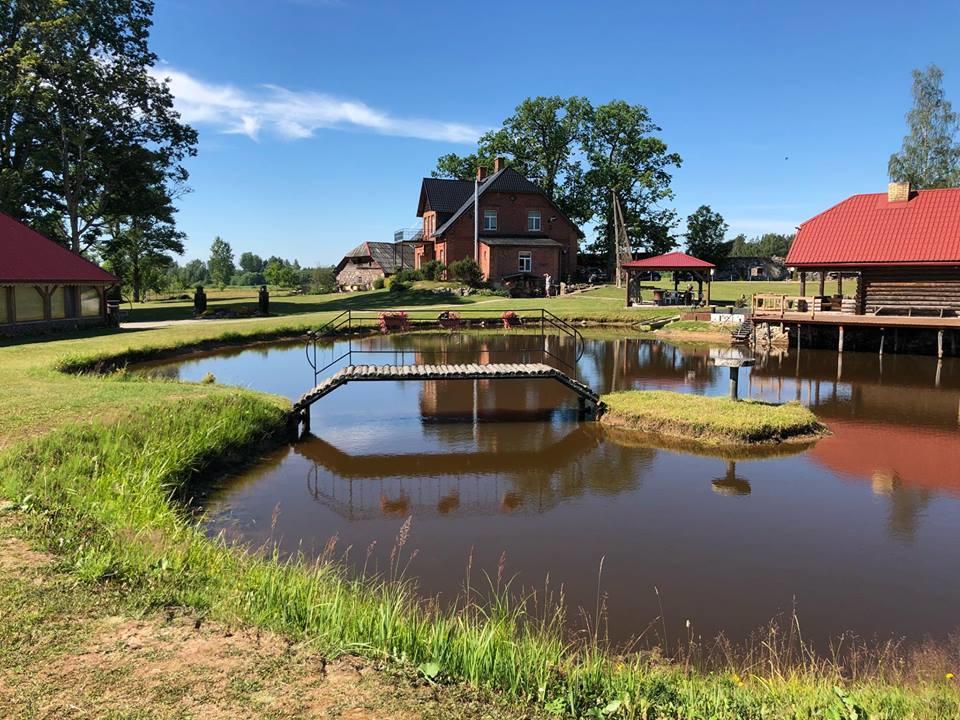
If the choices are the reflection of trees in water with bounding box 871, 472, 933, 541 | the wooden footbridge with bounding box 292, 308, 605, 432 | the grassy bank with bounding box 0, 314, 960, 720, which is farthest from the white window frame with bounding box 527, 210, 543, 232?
the grassy bank with bounding box 0, 314, 960, 720

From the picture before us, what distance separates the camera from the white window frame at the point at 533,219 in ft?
185

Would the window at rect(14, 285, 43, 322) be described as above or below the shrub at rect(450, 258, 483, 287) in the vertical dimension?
below

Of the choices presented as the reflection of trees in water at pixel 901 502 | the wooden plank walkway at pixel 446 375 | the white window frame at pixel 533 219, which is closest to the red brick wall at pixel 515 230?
the white window frame at pixel 533 219

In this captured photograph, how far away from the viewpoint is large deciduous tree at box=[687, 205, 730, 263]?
65.8 m

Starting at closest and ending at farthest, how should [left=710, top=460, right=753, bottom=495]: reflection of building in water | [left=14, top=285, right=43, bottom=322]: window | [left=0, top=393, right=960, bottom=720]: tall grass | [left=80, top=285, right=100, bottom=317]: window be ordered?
1. [left=0, top=393, right=960, bottom=720]: tall grass
2. [left=710, top=460, right=753, bottom=495]: reflection of building in water
3. [left=14, top=285, right=43, bottom=322]: window
4. [left=80, top=285, right=100, bottom=317]: window

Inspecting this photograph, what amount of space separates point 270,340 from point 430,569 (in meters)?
26.8

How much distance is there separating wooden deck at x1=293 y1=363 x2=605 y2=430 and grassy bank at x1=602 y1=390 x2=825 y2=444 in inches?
24.3

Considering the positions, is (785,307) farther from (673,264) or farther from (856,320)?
(673,264)

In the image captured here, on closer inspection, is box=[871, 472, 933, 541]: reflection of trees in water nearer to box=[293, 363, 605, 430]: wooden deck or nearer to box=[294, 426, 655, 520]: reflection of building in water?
box=[294, 426, 655, 520]: reflection of building in water

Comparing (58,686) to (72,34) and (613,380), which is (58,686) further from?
(72,34)

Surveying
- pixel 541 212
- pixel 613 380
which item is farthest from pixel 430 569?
pixel 541 212

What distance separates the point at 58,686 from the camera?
15.2ft

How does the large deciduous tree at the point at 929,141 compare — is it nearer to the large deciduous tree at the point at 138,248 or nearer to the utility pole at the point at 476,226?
the utility pole at the point at 476,226

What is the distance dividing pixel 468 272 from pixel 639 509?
40600 mm
